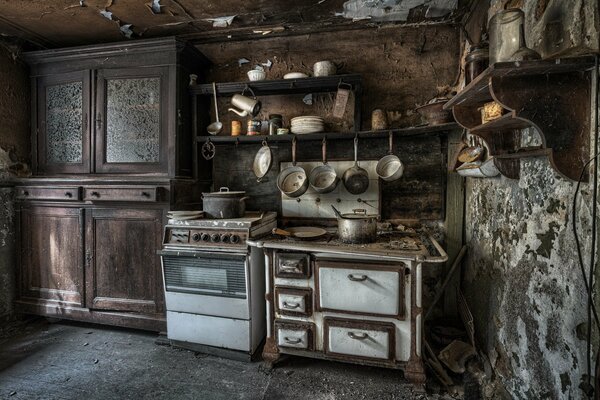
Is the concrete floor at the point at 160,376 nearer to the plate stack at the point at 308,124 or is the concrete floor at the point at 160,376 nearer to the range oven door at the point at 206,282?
the range oven door at the point at 206,282

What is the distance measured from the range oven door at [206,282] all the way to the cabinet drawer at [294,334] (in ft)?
0.84

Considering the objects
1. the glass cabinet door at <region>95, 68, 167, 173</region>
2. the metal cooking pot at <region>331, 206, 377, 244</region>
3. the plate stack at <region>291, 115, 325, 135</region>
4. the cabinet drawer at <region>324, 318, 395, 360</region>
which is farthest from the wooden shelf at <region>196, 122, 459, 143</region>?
the cabinet drawer at <region>324, 318, 395, 360</region>

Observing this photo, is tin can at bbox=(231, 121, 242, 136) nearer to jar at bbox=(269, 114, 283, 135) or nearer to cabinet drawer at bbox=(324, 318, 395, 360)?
jar at bbox=(269, 114, 283, 135)

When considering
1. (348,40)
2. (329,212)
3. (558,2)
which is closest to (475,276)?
(329,212)

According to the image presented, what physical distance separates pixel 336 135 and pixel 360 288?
1244 mm

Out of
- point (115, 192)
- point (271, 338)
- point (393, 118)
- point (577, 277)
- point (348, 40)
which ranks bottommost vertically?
point (271, 338)

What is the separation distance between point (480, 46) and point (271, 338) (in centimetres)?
219

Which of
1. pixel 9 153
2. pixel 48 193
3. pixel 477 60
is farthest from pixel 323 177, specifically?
pixel 9 153

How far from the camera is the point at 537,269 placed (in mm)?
1375

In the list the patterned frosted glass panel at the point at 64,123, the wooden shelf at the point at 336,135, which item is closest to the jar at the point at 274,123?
the wooden shelf at the point at 336,135

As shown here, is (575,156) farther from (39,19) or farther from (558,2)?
(39,19)

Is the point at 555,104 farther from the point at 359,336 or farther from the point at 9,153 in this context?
the point at 9,153

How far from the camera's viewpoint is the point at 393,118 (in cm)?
257

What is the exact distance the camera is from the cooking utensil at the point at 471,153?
187cm
